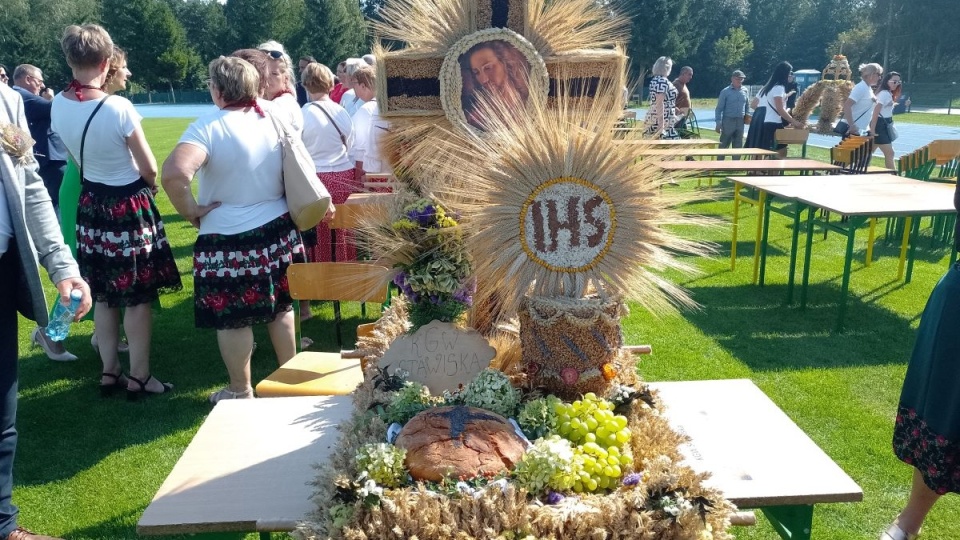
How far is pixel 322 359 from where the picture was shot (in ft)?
10.8

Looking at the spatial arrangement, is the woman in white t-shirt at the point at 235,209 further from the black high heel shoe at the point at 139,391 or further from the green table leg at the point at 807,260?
the green table leg at the point at 807,260

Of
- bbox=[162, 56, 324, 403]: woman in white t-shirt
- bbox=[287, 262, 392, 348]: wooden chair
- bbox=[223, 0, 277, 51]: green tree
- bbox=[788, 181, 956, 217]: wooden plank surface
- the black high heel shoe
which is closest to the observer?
bbox=[162, 56, 324, 403]: woman in white t-shirt

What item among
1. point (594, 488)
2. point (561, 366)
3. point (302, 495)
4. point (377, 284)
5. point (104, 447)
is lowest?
point (104, 447)

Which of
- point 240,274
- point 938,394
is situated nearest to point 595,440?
point 938,394

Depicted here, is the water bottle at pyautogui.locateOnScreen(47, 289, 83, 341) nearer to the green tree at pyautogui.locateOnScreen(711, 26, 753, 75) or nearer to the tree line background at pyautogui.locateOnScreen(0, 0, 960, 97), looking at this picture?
the tree line background at pyautogui.locateOnScreen(0, 0, 960, 97)

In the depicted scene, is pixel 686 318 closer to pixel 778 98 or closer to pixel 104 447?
pixel 104 447

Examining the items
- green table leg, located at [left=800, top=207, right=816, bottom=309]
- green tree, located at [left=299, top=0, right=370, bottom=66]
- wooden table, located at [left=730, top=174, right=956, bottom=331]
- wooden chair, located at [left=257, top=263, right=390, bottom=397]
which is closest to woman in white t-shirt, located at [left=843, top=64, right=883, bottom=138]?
wooden table, located at [left=730, top=174, right=956, bottom=331]

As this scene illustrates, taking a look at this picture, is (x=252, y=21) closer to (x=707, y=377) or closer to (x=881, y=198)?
(x=881, y=198)

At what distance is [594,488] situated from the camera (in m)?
1.58

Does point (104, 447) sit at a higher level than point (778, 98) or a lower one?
lower

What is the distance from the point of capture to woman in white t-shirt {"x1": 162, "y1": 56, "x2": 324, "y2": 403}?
123 inches

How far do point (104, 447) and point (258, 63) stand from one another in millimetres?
2257

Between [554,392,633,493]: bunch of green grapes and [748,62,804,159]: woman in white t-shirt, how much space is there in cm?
951

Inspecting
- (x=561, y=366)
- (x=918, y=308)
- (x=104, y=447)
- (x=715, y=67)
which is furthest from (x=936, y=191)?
(x=715, y=67)
